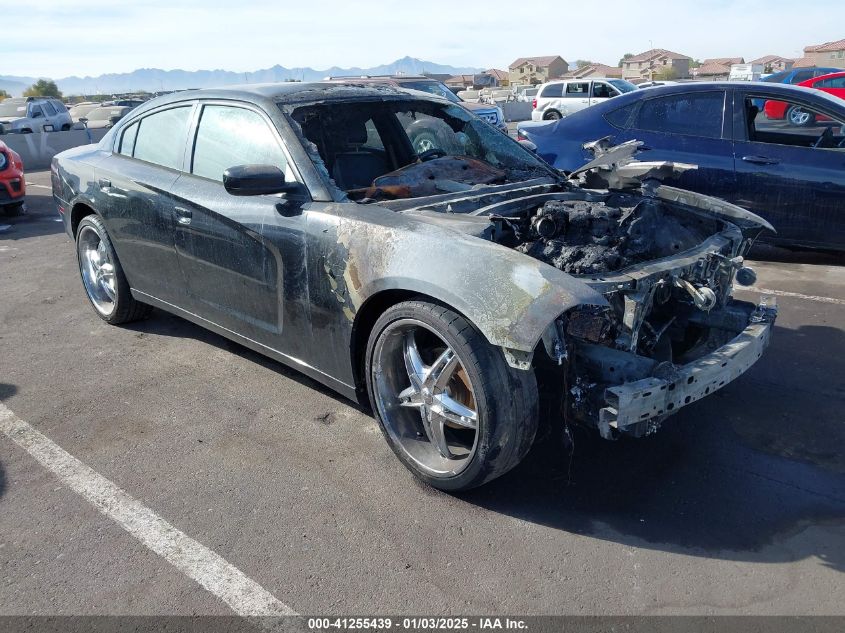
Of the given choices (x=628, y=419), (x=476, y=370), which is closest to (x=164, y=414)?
(x=476, y=370)

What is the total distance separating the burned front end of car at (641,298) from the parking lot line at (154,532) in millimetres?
1383

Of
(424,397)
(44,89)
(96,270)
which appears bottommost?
(424,397)

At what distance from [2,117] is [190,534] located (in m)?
23.7

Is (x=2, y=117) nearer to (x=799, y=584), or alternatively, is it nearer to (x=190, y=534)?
(x=190, y=534)

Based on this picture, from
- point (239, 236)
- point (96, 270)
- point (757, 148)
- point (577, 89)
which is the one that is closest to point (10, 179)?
point (96, 270)

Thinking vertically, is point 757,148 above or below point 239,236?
above

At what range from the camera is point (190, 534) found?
280 cm

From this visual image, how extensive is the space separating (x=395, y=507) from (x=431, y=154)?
235 centimetres

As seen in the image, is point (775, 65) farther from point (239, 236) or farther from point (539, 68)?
point (239, 236)

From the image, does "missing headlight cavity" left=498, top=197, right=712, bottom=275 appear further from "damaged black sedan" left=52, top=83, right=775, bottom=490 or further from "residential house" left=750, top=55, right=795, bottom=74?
"residential house" left=750, top=55, right=795, bottom=74

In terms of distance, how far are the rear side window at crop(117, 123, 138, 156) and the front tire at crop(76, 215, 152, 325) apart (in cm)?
50

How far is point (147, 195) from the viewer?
13.9 feet

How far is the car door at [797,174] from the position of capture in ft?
18.9

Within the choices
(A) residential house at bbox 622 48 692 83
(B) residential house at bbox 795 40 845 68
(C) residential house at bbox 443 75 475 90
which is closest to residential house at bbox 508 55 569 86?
(A) residential house at bbox 622 48 692 83
